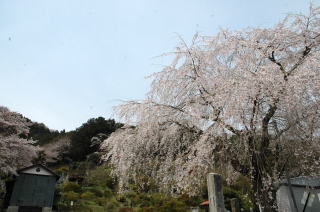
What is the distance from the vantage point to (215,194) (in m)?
2.80

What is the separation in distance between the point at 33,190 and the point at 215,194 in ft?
48.7

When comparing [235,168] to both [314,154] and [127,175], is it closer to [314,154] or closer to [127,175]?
[314,154]

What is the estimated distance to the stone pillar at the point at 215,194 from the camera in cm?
276

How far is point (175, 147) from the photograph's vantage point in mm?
5730

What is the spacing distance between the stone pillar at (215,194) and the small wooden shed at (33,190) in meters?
14.1

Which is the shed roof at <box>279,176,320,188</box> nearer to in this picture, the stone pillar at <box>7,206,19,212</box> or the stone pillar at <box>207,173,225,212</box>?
the stone pillar at <box>207,173,225,212</box>

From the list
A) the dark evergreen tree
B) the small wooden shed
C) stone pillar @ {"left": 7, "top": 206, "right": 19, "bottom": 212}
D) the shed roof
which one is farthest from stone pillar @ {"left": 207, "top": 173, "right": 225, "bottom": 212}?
the dark evergreen tree

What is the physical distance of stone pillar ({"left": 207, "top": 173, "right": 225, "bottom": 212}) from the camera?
9.05ft

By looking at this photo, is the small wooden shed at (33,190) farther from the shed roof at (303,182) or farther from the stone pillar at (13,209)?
the shed roof at (303,182)

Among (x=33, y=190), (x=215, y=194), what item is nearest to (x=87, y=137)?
(x=33, y=190)

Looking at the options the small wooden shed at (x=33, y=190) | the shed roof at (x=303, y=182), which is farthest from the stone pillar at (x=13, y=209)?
the shed roof at (x=303, y=182)

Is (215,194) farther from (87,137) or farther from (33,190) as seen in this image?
(87,137)

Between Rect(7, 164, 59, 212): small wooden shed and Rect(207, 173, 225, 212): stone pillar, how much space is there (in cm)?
1410

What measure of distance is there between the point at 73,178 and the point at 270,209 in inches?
650
